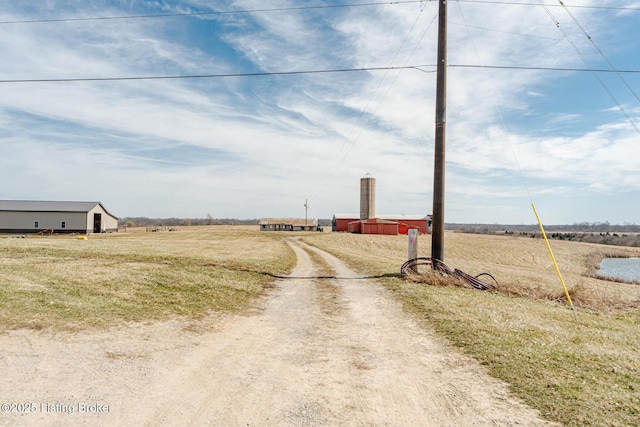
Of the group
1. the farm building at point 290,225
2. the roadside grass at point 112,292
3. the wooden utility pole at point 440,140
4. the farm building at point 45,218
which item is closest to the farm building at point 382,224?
the farm building at point 290,225

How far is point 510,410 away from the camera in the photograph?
4.72 m

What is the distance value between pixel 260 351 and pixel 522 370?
4331 mm

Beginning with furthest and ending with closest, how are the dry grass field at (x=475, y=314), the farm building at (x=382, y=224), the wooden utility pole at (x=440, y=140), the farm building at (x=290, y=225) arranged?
the farm building at (x=290, y=225), the farm building at (x=382, y=224), the wooden utility pole at (x=440, y=140), the dry grass field at (x=475, y=314)

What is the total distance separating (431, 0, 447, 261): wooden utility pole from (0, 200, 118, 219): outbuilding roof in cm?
6352

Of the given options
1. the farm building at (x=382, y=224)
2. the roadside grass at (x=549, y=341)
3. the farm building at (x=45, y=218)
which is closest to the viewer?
the roadside grass at (x=549, y=341)

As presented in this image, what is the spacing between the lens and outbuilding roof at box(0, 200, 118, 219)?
2443 inches

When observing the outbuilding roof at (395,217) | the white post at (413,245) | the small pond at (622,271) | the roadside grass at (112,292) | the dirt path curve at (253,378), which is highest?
the outbuilding roof at (395,217)

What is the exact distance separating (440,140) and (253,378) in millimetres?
13022

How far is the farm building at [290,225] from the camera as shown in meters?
110

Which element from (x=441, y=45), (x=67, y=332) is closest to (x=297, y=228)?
(x=441, y=45)

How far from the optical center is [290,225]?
110 meters

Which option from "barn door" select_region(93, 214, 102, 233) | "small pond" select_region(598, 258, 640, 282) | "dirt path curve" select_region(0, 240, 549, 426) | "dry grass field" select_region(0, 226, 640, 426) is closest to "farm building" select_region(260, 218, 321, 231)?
"barn door" select_region(93, 214, 102, 233)

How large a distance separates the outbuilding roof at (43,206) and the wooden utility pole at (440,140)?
63518mm

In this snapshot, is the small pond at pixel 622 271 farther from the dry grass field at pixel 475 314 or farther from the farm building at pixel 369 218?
the farm building at pixel 369 218
